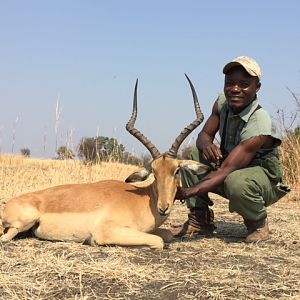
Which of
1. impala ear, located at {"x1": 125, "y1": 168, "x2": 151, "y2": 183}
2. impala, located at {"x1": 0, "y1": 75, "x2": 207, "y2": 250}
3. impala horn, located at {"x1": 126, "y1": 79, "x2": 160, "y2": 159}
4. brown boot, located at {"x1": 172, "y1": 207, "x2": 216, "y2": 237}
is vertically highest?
impala horn, located at {"x1": 126, "y1": 79, "x2": 160, "y2": 159}

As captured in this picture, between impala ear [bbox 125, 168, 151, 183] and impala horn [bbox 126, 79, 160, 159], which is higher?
impala horn [bbox 126, 79, 160, 159]

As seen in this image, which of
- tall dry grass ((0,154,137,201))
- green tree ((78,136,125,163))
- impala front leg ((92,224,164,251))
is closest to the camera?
impala front leg ((92,224,164,251))

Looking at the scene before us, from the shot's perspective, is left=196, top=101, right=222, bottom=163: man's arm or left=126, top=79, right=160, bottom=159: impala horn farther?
left=196, top=101, right=222, bottom=163: man's arm

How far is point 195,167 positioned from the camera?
5.80 metres

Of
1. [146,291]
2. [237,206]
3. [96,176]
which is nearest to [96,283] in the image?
[146,291]

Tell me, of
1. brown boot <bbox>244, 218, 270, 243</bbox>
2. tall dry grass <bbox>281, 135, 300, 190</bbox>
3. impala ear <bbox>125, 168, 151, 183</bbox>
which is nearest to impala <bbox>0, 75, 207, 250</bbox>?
impala ear <bbox>125, 168, 151, 183</bbox>

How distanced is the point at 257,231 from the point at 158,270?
6.46ft

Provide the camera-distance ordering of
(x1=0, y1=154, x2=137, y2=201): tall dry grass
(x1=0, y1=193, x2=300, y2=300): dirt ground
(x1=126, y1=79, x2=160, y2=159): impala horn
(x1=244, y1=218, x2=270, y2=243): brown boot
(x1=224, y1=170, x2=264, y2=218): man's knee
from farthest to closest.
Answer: (x1=0, y1=154, x2=137, y2=201): tall dry grass → (x1=244, y1=218, x2=270, y2=243): brown boot → (x1=126, y1=79, x2=160, y2=159): impala horn → (x1=224, y1=170, x2=264, y2=218): man's knee → (x1=0, y1=193, x2=300, y2=300): dirt ground

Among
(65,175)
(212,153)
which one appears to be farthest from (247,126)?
(65,175)

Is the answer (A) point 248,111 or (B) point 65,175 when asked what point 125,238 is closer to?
(A) point 248,111

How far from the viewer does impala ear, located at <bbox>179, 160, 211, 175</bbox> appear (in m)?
5.75

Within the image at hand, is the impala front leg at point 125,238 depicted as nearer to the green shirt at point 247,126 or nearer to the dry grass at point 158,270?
the dry grass at point 158,270

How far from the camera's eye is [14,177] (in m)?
11.9

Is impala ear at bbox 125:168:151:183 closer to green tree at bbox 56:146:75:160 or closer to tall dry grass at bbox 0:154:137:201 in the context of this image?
tall dry grass at bbox 0:154:137:201
